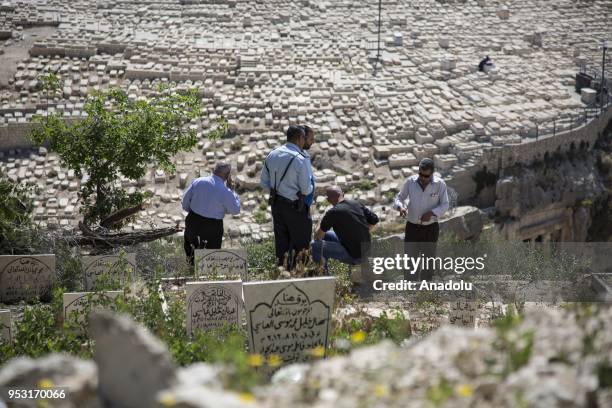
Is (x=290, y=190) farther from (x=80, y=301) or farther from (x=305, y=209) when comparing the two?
(x=80, y=301)

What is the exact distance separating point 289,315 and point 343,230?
2.37 meters

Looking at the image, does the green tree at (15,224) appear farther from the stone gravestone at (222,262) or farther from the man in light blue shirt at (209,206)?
the stone gravestone at (222,262)

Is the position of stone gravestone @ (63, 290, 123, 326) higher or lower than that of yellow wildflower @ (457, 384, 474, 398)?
lower

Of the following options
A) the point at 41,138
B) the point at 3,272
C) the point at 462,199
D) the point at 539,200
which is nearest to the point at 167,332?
the point at 3,272

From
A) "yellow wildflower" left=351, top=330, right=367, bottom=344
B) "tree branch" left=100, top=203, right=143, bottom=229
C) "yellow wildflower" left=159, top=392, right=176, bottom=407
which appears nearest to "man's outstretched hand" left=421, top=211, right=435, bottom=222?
"yellow wildflower" left=351, top=330, right=367, bottom=344

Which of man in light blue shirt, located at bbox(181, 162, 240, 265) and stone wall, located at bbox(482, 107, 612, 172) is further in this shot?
stone wall, located at bbox(482, 107, 612, 172)

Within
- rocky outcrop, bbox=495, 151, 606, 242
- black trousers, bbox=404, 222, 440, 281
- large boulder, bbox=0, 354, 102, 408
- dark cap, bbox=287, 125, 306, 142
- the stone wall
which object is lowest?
rocky outcrop, bbox=495, 151, 606, 242

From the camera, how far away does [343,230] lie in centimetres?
814

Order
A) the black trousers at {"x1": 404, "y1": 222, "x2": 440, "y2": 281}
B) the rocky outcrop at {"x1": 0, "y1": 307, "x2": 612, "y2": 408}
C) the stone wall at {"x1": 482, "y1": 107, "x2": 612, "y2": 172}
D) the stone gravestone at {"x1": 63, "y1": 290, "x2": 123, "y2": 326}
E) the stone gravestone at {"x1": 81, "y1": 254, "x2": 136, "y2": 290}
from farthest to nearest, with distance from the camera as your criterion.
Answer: the stone wall at {"x1": 482, "y1": 107, "x2": 612, "y2": 172}
the black trousers at {"x1": 404, "y1": 222, "x2": 440, "y2": 281}
the stone gravestone at {"x1": 81, "y1": 254, "x2": 136, "y2": 290}
the stone gravestone at {"x1": 63, "y1": 290, "x2": 123, "y2": 326}
the rocky outcrop at {"x1": 0, "y1": 307, "x2": 612, "y2": 408}

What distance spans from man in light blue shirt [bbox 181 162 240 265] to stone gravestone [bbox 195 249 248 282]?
1.95 ft

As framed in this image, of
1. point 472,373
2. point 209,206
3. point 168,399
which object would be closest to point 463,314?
point 209,206

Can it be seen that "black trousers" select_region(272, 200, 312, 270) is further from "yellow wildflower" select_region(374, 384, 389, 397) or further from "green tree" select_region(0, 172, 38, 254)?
"yellow wildflower" select_region(374, 384, 389, 397)

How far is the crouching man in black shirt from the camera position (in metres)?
8.06

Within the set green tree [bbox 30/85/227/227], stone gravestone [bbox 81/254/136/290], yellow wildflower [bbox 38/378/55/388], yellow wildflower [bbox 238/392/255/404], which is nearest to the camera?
yellow wildflower [bbox 238/392/255/404]
